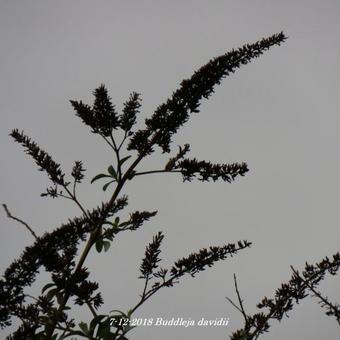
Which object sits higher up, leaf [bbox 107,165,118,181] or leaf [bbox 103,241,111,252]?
leaf [bbox 107,165,118,181]

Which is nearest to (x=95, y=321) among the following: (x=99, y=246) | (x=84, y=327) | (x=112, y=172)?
(x=84, y=327)

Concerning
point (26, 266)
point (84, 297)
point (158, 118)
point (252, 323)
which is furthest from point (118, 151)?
point (252, 323)

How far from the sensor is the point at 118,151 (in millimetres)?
3605

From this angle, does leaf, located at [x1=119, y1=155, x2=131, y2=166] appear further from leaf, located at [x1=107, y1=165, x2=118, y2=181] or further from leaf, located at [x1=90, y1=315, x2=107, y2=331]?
leaf, located at [x1=90, y1=315, x2=107, y2=331]

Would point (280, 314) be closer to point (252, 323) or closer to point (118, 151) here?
point (252, 323)

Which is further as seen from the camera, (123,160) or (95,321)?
(123,160)

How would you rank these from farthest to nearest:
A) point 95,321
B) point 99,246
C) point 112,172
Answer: point 99,246 < point 112,172 < point 95,321

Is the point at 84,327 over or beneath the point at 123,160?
beneath

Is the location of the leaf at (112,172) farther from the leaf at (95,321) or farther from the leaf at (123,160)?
the leaf at (95,321)

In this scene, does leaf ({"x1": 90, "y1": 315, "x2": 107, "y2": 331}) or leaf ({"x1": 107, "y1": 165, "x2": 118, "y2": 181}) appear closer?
leaf ({"x1": 90, "y1": 315, "x2": 107, "y2": 331})

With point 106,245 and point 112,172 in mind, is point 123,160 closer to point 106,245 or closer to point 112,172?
point 112,172

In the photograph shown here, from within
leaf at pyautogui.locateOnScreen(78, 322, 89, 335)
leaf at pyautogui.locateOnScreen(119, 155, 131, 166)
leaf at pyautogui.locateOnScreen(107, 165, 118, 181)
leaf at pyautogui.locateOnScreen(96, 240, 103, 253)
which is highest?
leaf at pyautogui.locateOnScreen(119, 155, 131, 166)

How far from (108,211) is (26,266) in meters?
0.75

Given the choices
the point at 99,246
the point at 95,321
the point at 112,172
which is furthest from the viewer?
the point at 99,246
